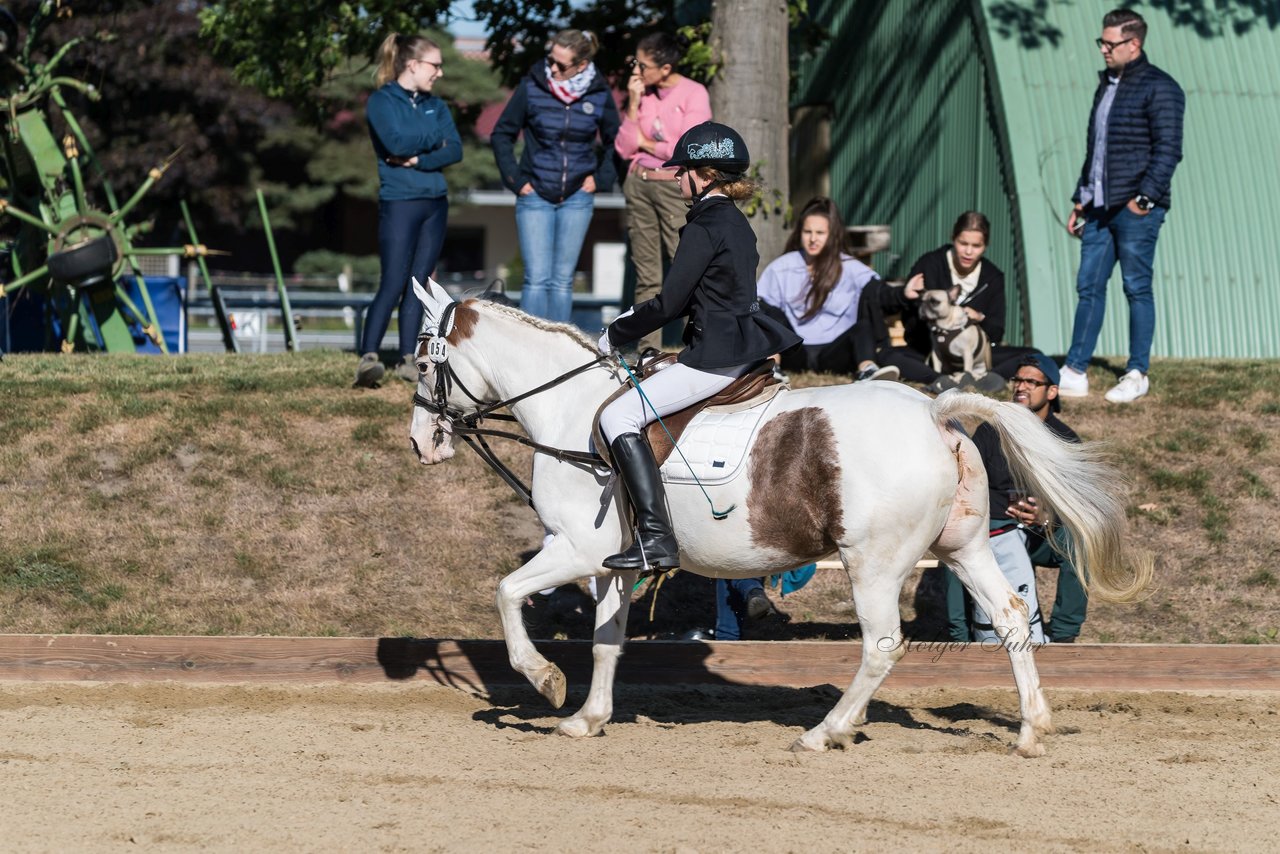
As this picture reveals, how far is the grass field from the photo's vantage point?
9.70 m

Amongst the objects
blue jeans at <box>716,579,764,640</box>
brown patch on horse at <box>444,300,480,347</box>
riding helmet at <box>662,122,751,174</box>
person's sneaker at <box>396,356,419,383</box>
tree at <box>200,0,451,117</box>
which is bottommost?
blue jeans at <box>716,579,764,640</box>

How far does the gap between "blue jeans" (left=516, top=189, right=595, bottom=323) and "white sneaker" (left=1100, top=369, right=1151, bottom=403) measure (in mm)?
4079

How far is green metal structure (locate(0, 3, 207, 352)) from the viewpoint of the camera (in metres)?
15.3

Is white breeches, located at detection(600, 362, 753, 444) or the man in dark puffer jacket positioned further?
the man in dark puffer jacket

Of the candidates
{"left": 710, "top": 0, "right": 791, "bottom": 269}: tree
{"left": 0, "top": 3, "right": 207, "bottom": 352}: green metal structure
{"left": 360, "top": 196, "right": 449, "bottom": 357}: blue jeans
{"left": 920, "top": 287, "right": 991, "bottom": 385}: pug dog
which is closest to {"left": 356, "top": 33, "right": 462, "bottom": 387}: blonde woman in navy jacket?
{"left": 360, "top": 196, "right": 449, "bottom": 357}: blue jeans

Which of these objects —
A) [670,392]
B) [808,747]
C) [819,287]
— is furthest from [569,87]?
[808,747]

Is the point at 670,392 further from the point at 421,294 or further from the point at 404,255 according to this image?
the point at 404,255

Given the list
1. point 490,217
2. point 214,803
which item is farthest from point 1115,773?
point 490,217

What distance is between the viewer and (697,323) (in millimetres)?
7207

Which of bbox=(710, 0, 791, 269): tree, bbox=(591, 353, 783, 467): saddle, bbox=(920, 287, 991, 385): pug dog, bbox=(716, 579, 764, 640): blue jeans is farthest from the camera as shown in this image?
bbox=(710, 0, 791, 269): tree

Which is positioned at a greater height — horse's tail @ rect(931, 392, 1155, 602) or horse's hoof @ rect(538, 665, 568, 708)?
horse's tail @ rect(931, 392, 1155, 602)

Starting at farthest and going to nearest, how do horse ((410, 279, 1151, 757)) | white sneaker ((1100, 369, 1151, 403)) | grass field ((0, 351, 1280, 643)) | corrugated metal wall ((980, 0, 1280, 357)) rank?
corrugated metal wall ((980, 0, 1280, 357)), white sneaker ((1100, 369, 1151, 403)), grass field ((0, 351, 1280, 643)), horse ((410, 279, 1151, 757))

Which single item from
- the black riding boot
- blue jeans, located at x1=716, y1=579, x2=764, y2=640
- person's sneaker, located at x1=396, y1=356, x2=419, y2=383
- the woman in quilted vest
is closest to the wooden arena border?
blue jeans, located at x1=716, y1=579, x2=764, y2=640

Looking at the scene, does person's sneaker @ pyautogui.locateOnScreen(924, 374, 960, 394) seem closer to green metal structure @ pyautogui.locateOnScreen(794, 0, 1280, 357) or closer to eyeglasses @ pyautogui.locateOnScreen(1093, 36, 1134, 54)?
eyeglasses @ pyautogui.locateOnScreen(1093, 36, 1134, 54)
